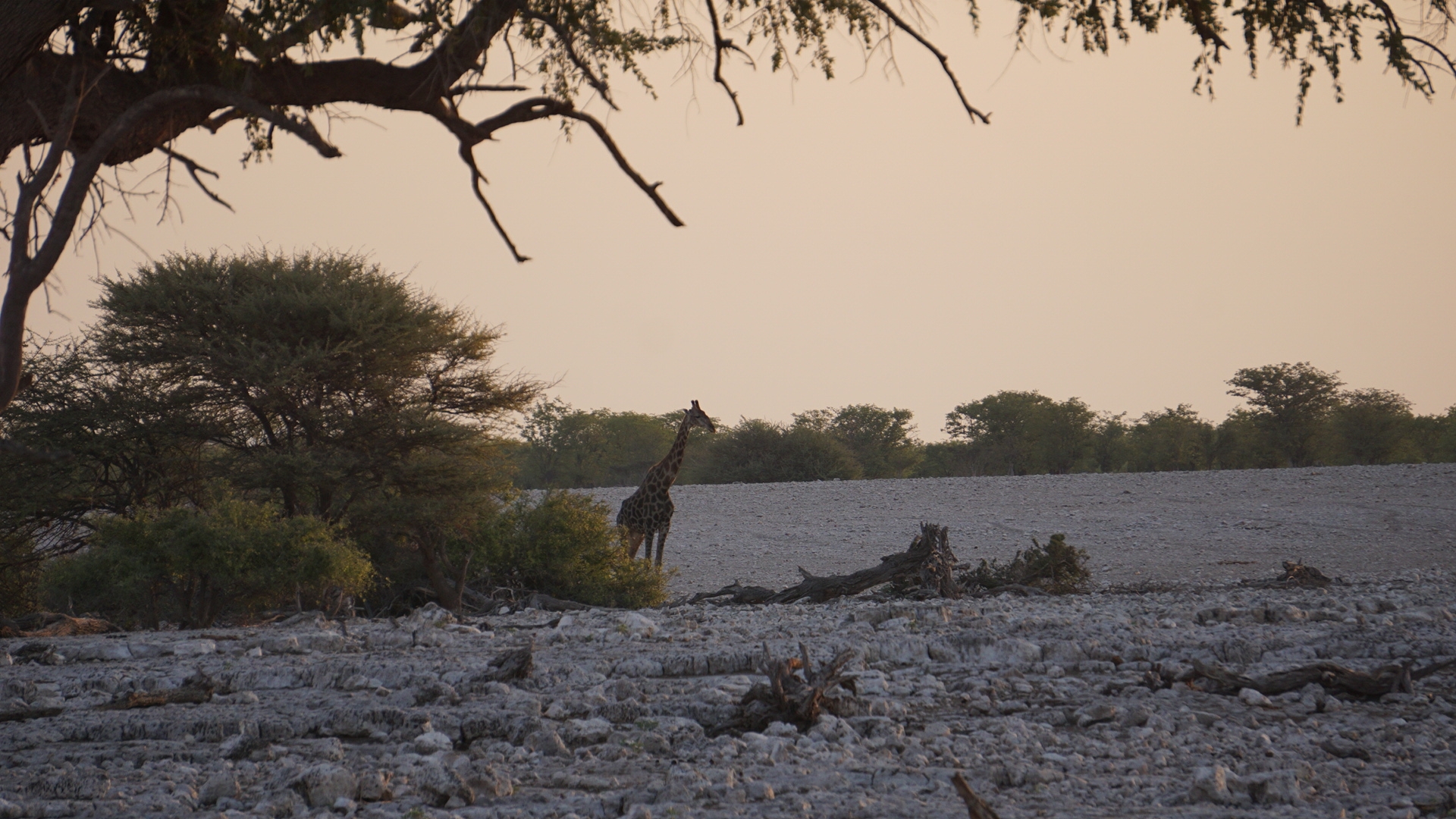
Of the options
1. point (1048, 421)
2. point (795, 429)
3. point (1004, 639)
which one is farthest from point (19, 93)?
point (1048, 421)

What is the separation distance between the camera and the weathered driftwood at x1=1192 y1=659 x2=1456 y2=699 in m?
4.26

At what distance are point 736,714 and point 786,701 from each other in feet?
0.84

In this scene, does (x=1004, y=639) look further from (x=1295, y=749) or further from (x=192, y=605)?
(x=192, y=605)

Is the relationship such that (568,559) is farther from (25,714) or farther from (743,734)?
(743,734)

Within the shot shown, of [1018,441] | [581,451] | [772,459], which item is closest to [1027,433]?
[1018,441]

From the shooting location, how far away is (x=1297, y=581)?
952 cm

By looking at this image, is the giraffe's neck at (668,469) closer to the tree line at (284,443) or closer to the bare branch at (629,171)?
the tree line at (284,443)

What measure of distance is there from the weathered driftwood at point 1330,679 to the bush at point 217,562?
7404mm

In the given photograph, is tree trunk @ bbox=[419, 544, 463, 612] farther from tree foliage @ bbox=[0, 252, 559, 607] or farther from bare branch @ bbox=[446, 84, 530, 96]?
bare branch @ bbox=[446, 84, 530, 96]

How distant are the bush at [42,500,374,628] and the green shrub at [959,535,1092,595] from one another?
612 cm

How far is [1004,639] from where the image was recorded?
223 inches

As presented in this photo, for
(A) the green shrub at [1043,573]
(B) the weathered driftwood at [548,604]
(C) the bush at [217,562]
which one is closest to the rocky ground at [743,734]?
(C) the bush at [217,562]

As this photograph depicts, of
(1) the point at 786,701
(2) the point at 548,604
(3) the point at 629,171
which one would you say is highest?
(3) the point at 629,171

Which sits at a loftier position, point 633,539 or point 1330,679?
point 633,539
